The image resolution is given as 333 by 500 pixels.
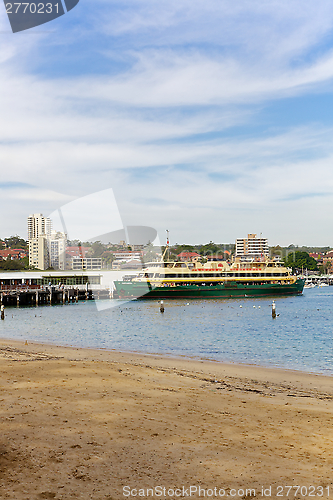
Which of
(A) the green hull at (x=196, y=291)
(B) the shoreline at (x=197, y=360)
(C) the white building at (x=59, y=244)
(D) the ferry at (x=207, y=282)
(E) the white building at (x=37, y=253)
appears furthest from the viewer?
(E) the white building at (x=37, y=253)

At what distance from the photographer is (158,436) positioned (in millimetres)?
7684

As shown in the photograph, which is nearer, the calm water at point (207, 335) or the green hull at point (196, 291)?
the calm water at point (207, 335)

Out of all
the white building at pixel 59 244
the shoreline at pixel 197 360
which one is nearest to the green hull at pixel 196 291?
the white building at pixel 59 244

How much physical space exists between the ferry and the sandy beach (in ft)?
161

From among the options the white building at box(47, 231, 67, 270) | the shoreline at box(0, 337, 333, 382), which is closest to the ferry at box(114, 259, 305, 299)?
the white building at box(47, 231, 67, 270)

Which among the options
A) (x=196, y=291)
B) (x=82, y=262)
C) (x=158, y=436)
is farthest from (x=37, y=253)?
(x=158, y=436)

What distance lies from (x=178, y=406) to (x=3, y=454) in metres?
4.65

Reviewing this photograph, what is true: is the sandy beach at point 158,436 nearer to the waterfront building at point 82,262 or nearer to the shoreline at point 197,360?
the shoreline at point 197,360

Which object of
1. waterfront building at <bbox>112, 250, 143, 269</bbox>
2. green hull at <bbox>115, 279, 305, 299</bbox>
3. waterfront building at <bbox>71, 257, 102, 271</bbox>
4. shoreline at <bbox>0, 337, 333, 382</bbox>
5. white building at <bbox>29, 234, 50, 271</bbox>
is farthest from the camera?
white building at <bbox>29, 234, 50, 271</bbox>

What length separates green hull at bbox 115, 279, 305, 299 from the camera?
205ft

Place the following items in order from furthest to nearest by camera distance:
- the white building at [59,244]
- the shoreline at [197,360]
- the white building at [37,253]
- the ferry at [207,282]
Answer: the white building at [37,253] → the ferry at [207,282] → the white building at [59,244] → the shoreline at [197,360]

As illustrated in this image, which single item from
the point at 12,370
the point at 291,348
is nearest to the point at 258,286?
the point at 291,348

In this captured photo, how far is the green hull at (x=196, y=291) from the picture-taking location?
2462 inches

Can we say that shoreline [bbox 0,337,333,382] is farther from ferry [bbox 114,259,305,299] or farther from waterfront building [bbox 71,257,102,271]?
ferry [bbox 114,259,305,299]
